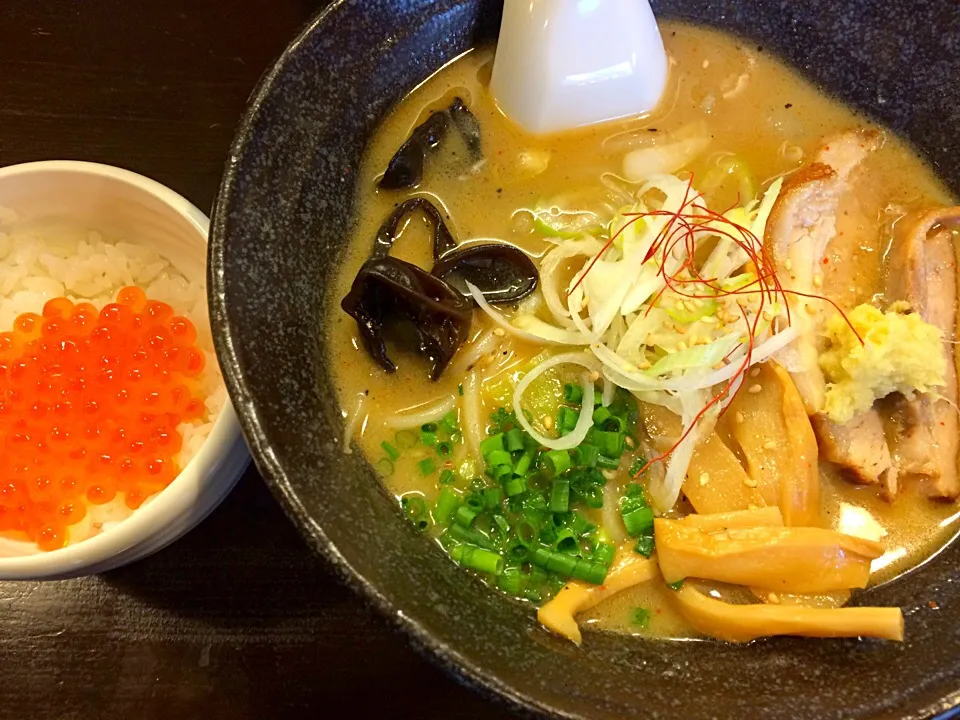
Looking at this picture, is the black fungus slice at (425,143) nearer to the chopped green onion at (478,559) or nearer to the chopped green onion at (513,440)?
the chopped green onion at (513,440)

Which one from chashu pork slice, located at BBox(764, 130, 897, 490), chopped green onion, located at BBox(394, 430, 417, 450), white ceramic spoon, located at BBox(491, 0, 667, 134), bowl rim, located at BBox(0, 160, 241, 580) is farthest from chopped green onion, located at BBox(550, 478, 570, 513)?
white ceramic spoon, located at BBox(491, 0, 667, 134)

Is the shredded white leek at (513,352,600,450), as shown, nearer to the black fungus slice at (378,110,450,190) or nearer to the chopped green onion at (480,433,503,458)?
the chopped green onion at (480,433,503,458)

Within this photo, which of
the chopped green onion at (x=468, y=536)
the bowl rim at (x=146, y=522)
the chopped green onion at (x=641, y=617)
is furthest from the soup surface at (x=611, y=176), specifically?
the bowl rim at (x=146, y=522)

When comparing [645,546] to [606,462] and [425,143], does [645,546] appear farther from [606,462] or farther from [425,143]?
[425,143]

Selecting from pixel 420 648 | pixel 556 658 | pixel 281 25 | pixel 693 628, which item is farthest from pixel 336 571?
pixel 281 25

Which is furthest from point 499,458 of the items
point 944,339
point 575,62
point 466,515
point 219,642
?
point 944,339

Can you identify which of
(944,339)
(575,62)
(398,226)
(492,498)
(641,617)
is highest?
(575,62)
